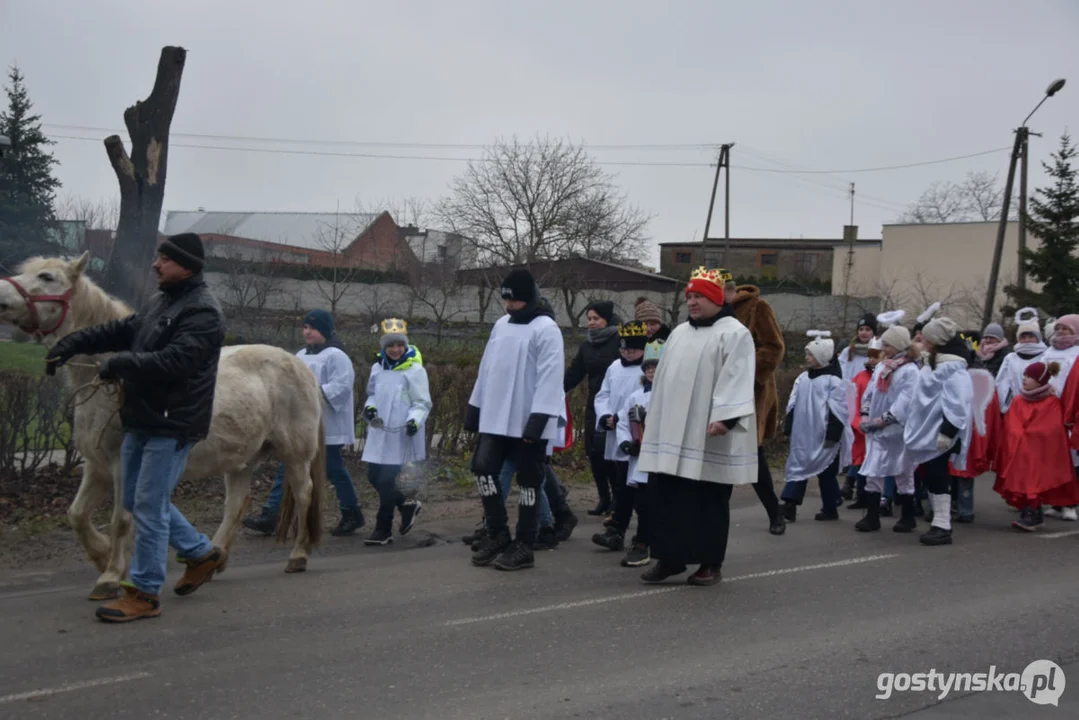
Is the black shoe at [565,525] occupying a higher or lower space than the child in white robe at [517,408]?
lower

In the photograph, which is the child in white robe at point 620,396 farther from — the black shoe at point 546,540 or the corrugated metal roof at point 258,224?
the corrugated metal roof at point 258,224

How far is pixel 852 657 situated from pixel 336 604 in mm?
3013

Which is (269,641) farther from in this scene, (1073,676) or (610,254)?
(610,254)

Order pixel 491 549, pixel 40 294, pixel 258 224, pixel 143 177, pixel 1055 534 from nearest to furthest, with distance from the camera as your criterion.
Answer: pixel 40 294 → pixel 491 549 → pixel 1055 534 → pixel 143 177 → pixel 258 224

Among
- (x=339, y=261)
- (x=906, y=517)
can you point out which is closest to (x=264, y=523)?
(x=906, y=517)

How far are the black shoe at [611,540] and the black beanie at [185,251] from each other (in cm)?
392

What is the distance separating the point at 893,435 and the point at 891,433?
0.08 feet

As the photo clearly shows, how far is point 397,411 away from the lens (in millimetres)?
8984

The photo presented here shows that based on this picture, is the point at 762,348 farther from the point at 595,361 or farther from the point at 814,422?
the point at 814,422

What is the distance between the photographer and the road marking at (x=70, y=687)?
4.83 metres

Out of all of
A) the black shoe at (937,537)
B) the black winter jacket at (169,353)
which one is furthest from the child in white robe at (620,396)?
the black winter jacket at (169,353)

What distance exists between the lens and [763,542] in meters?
9.16

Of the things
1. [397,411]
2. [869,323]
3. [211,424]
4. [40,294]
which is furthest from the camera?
[869,323]

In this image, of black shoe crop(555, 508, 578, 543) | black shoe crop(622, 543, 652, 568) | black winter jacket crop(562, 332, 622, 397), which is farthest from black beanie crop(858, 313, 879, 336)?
black shoe crop(622, 543, 652, 568)
